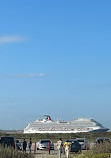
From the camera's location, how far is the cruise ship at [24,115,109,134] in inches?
4601

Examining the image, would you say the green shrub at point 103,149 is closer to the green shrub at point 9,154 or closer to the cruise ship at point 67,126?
the green shrub at point 9,154

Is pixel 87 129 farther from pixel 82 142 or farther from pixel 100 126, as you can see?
pixel 82 142

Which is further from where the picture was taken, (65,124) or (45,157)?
(65,124)

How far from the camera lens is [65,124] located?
387 feet

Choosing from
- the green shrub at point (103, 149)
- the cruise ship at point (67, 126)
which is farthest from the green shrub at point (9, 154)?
the cruise ship at point (67, 126)

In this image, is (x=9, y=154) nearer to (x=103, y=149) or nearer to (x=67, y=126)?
(x=103, y=149)

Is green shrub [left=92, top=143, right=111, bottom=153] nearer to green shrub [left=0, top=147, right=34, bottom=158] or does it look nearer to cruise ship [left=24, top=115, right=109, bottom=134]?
green shrub [left=0, top=147, right=34, bottom=158]

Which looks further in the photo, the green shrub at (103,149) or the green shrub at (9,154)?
the green shrub at (103,149)

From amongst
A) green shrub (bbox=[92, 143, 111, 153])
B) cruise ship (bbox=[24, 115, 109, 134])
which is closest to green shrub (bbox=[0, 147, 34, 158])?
green shrub (bbox=[92, 143, 111, 153])

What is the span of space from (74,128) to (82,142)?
79929mm

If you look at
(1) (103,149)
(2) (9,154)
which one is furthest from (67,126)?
(2) (9,154)

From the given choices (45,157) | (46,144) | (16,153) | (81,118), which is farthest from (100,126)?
(16,153)

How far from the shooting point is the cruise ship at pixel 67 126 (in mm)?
116875

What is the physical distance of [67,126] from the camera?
117312 mm
